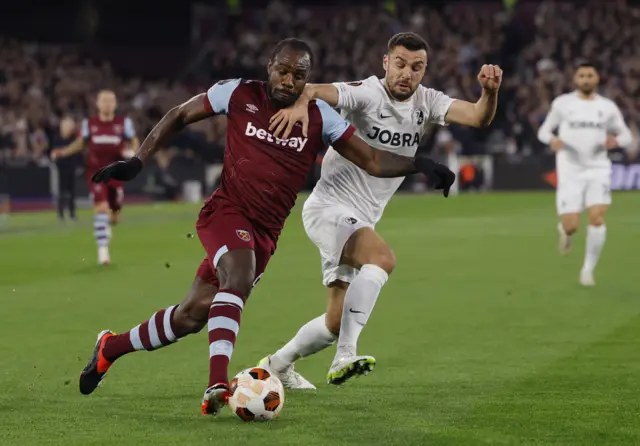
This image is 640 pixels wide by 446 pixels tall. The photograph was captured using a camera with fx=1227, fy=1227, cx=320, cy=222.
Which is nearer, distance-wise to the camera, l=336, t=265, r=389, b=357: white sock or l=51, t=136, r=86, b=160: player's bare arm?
l=336, t=265, r=389, b=357: white sock

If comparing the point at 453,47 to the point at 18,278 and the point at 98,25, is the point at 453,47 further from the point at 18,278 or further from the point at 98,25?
the point at 18,278

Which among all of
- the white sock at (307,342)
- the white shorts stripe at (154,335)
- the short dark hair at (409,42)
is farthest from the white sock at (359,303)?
the short dark hair at (409,42)

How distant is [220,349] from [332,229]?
1423 millimetres

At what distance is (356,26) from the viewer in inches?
1651

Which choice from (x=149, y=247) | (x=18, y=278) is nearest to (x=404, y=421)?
(x=18, y=278)

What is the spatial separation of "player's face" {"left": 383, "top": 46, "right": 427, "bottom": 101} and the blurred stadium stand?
24142 mm

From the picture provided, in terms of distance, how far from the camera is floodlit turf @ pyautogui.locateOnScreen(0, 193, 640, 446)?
6.08m

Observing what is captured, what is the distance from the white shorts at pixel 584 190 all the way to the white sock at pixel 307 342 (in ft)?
22.2

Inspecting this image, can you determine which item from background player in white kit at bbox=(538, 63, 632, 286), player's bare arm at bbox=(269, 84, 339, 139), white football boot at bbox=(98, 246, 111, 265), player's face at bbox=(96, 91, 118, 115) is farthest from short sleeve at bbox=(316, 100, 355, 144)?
player's face at bbox=(96, 91, 118, 115)

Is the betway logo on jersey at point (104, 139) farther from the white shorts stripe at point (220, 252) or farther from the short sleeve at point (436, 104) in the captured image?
the white shorts stripe at point (220, 252)

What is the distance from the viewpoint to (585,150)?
1382cm

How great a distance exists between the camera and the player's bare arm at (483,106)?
7.23m

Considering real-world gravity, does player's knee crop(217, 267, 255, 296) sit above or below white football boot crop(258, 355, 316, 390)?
above

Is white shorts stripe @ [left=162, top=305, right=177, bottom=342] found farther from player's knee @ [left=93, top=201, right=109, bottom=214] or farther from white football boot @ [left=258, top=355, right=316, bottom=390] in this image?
player's knee @ [left=93, top=201, right=109, bottom=214]
